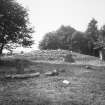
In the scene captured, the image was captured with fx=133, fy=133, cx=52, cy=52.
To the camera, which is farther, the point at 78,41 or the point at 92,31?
the point at 92,31

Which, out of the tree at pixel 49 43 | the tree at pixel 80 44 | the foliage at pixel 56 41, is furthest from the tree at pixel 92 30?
the tree at pixel 49 43

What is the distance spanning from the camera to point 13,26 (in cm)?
1781

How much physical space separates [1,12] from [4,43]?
13.8ft

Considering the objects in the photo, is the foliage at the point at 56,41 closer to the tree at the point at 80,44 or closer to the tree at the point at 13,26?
the tree at the point at 80,44

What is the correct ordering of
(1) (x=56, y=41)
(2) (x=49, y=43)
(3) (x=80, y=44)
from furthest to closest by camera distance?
(1) (x=56, y=41), (3) (x=80, y=44), (2) (x=49, y=43)

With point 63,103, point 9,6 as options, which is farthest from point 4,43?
point 63,103

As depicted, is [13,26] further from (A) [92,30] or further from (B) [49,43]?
(A) [92,30]

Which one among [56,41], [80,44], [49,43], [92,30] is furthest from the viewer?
[92,30]

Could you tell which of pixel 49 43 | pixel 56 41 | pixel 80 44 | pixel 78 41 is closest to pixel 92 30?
pixel 78 41

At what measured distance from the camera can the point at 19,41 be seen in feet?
66.6

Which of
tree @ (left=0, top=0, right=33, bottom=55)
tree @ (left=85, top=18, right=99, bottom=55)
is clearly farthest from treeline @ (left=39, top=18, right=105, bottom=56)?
tree @ (left=0, top=0, right=33, bottom=55)

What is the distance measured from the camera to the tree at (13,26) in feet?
57.7

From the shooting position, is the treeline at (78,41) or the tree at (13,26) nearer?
the tree at (13,26)

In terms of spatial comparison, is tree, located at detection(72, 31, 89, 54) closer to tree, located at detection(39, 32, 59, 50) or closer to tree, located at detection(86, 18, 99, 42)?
tree, located at detection(86, 18, 99, 42)
